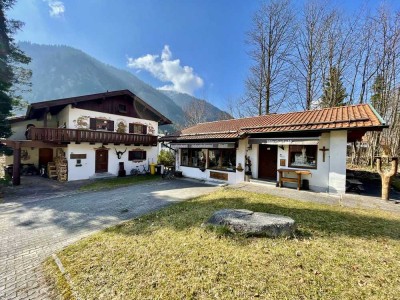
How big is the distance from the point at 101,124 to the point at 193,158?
8271 mm

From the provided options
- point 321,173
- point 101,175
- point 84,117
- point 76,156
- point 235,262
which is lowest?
point 101,175

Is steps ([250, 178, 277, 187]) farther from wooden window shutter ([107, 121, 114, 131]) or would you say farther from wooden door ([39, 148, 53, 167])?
wooden door ([39, 148, 53, 167])

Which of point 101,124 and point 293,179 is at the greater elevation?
point 101,124

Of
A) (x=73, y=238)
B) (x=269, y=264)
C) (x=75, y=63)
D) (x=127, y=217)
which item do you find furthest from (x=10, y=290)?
(x=75, y=63)

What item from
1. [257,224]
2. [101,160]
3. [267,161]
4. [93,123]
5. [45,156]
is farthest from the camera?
[45,156]

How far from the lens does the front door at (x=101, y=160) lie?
50.1ft

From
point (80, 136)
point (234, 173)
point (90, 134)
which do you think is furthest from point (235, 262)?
point (90, 134)

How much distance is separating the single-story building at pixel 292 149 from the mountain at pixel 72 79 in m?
70.2

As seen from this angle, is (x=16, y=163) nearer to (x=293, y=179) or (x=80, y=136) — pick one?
(x=80, y=136)

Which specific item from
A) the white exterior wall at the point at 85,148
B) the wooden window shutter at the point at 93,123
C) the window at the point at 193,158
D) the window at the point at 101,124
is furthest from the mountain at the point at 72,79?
the window at the point at 193,158

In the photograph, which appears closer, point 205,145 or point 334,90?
point 205,145

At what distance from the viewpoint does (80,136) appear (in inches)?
527

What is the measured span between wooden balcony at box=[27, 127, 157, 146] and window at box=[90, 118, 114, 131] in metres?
1.22

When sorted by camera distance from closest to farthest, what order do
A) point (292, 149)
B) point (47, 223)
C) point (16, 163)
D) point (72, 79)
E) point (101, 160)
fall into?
point (47, 223), point (292, 149), point (16, 163), point (101, 160), point (72, 79)
